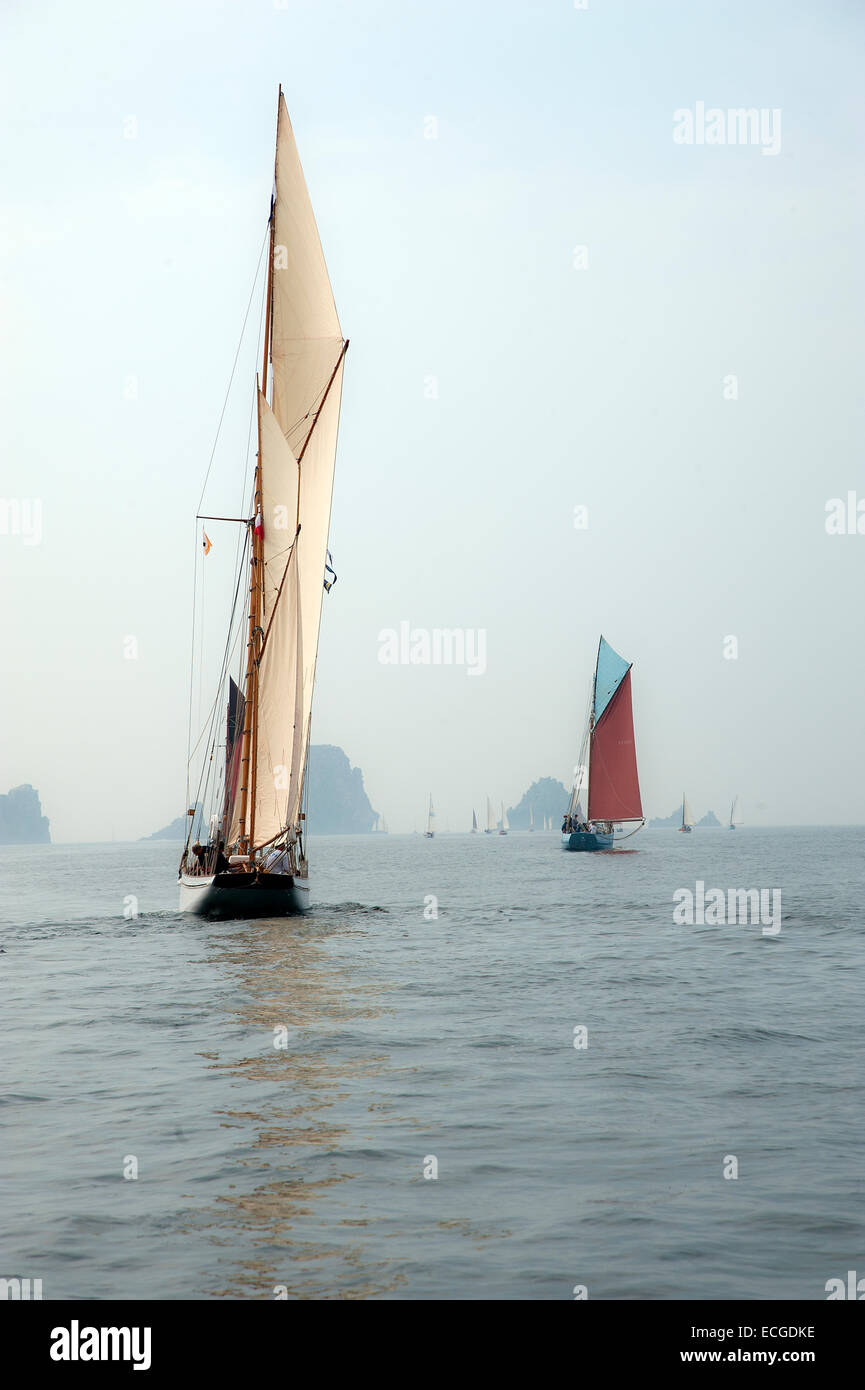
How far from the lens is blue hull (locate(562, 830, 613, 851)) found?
4328 inches

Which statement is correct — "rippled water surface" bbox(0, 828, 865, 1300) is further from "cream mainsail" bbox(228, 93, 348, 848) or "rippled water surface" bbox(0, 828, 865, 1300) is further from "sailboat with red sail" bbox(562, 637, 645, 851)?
"sailboat with red sail" bbox(562, 637, 645, 851)

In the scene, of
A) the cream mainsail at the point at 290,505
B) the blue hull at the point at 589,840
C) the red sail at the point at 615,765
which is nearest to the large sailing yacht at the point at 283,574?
the cream mainsail at the point at 290,505

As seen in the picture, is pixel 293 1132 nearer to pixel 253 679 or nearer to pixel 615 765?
pixel 253 679

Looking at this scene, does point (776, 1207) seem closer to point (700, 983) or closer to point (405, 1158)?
point (405, 1158)

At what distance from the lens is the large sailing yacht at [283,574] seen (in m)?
36.8

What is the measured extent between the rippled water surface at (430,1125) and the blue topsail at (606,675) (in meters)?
73.5

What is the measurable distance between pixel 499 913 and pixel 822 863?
198 feet

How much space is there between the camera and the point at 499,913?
45.8 metres

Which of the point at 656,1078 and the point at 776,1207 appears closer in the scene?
the point at 776,1207

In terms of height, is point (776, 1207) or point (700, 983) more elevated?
point (776, 1207)

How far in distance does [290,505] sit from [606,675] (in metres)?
67.8

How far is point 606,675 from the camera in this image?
104 metres

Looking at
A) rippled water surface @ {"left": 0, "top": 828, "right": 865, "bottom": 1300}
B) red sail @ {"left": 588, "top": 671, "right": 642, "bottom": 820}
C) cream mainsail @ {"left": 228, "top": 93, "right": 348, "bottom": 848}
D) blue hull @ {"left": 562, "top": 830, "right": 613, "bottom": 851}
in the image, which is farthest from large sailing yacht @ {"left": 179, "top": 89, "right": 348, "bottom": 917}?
blue hull @ {"left": 562, "top": 830, "right": 613, "bottom": 851}

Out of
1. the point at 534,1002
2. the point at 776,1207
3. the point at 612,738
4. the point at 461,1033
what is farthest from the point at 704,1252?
the point at 612,738
